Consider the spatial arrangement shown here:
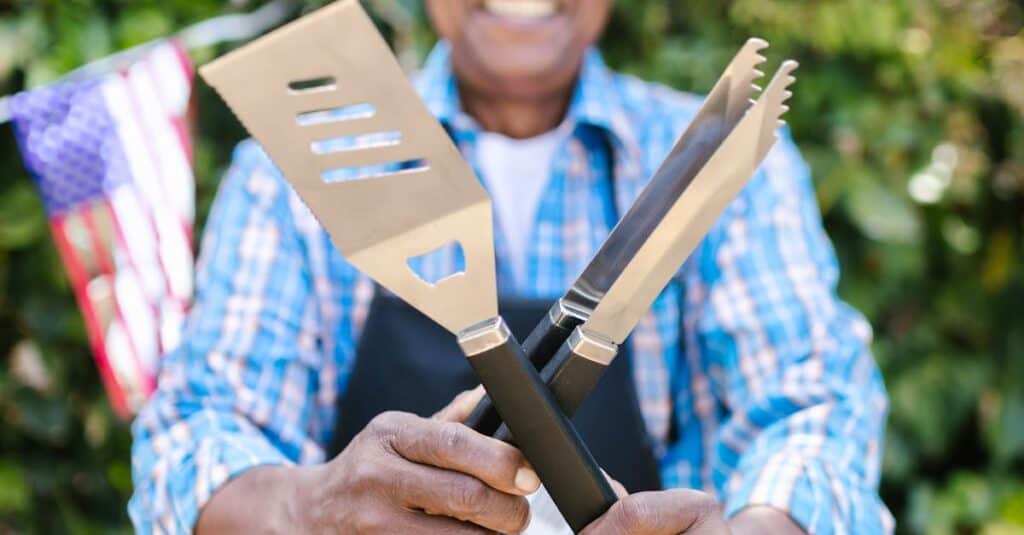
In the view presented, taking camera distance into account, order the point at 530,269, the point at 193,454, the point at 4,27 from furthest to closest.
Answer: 1. the point at 4,27
2. the point at 530,269
3. the point at 193,454

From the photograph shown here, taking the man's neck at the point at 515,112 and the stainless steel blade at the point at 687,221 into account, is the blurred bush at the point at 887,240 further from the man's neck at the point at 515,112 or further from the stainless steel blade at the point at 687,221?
the stainless steel blade at the point at 687,221

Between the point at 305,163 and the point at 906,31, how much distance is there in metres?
1.34

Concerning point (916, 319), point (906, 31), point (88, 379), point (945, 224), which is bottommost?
point (88, 379)

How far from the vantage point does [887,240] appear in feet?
5.11

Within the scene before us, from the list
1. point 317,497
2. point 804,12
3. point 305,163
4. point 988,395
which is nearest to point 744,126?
point 305,163

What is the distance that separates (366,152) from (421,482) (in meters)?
0.20

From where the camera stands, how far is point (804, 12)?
1.61 metres

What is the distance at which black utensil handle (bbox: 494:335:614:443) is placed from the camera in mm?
549

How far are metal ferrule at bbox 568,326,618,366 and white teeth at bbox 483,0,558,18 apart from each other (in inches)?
22.1

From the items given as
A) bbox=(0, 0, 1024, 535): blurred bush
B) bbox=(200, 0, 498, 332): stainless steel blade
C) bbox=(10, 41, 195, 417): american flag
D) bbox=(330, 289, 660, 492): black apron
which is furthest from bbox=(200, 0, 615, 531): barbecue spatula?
bbox=(0, 0, 1024, 535): blurred bush

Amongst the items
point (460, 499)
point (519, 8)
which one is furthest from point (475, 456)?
point (519, 8)

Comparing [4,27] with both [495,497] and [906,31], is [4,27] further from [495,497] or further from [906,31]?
[906,31]

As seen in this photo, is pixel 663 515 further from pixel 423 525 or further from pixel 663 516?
pixel 423 525

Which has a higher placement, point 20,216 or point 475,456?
point 475,456
